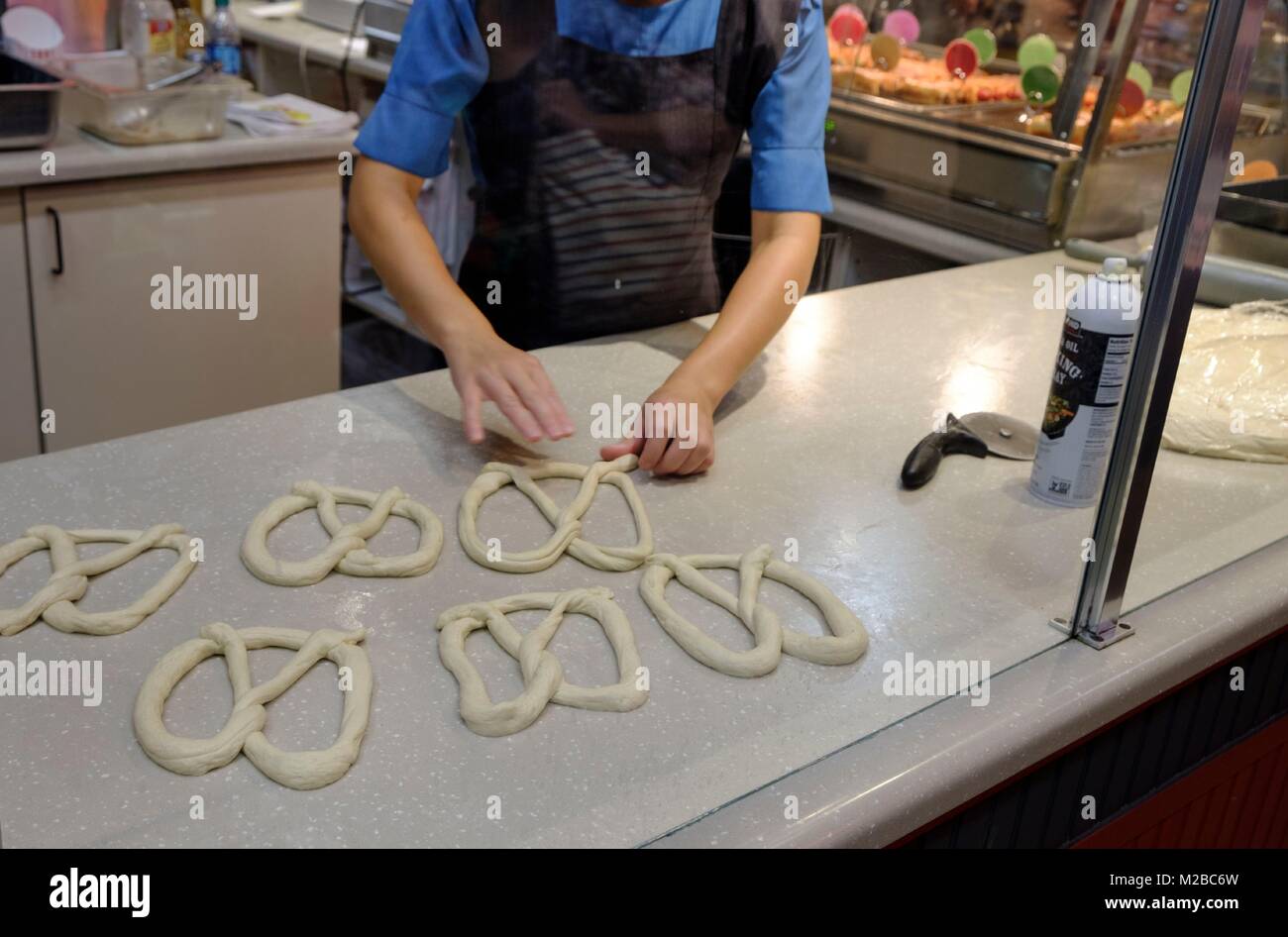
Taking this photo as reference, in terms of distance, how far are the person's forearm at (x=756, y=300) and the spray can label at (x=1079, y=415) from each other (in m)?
0.31

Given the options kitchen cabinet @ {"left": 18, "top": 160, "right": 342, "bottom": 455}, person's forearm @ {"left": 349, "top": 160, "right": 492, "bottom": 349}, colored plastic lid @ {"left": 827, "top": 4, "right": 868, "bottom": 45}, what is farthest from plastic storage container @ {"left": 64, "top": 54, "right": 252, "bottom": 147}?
colored plastic lid @ {"left": 827, "top": 4, "right": 868, "bottom": 45}

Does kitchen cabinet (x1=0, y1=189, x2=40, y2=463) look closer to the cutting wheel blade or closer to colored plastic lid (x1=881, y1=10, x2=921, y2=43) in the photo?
the cutting wheel blade

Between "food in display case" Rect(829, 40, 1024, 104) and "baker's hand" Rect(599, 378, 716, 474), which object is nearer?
"baker's hand" Rect(599, 378, 716, 474)

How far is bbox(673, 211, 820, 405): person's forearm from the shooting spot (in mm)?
1247

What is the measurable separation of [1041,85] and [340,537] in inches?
58.4

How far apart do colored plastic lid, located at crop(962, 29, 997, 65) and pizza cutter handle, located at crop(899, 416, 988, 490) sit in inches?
36.7

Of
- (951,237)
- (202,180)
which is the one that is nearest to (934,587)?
(951,237)

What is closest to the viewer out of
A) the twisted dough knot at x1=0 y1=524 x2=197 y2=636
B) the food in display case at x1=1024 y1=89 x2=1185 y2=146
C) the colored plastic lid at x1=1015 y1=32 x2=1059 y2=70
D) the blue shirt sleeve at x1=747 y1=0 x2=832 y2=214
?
the twisted dough knot at x1=0 y1=524 x2=197 y2=636

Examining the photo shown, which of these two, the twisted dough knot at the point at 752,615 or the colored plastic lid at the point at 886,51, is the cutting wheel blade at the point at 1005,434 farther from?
the colored plastic lid at the point at 886,51

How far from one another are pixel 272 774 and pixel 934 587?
0.57 meters

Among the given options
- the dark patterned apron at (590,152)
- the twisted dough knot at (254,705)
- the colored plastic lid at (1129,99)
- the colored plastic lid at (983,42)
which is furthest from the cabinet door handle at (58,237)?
the colored plastic lid at (1129,99)

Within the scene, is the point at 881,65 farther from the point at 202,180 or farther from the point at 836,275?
the point at 202,180

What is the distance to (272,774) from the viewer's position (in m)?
0.72

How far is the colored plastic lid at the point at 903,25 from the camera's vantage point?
187 centimetres
